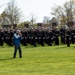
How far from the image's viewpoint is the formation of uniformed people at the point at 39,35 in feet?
118

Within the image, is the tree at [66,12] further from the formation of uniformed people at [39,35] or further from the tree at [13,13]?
the formation of uniformed people at [39,35]

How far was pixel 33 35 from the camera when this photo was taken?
36.2 metres

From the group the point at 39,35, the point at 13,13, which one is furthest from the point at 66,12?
the point at 39,35

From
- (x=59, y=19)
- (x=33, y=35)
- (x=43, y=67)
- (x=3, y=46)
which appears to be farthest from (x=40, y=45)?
(x=59, y=19)

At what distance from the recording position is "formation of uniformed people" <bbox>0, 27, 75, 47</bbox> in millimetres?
35938

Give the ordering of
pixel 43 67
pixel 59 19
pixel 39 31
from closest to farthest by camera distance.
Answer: pixel 43 67
pixel 39 31
pixel 59 19

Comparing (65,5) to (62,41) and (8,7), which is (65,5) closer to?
(8,7)

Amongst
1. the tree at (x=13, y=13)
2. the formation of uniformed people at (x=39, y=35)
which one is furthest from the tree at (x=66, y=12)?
the formation of uniformed people at (x=39, y=35)

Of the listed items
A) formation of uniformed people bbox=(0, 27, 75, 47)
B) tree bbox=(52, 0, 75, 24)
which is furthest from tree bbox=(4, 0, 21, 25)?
formation of uniformed people bbox=(0, 27, 75, 47)

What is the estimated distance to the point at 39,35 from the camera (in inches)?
1430

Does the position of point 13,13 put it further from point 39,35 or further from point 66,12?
point 39,35

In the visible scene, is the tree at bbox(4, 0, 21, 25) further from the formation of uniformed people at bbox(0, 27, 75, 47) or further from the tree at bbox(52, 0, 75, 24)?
the formation of uniformed people at bbox(0, 27, 75, 47)

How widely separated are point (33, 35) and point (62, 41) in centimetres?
361

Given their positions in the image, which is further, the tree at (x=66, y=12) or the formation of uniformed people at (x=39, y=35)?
the tree at (x=66, y=12)
